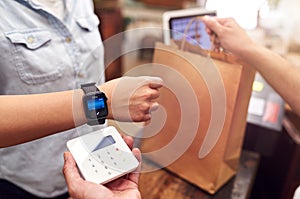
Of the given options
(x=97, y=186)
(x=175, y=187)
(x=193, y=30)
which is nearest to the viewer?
(x=97, y=186)

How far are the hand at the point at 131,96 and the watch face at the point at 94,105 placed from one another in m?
0.02

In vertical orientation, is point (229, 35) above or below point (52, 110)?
above

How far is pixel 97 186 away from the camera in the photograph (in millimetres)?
443

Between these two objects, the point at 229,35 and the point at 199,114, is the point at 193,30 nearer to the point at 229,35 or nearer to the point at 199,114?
the point at 229,35

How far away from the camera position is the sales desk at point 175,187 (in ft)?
2.17

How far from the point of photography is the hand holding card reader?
1.52ft

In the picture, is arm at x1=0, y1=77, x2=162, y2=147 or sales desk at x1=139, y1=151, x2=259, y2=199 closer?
arm at x1=0, y1=77, x2=162, y2=147

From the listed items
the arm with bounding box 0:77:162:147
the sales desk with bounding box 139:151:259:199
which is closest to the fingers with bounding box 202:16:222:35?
the arm with bounding box 0:77:162:147

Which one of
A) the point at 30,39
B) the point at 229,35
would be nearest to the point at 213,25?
the point at 229,35

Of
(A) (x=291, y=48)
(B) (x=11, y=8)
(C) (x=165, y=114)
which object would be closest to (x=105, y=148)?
(C) (x=165, y=114)

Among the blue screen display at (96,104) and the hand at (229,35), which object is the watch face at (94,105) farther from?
the hand at (229,35)

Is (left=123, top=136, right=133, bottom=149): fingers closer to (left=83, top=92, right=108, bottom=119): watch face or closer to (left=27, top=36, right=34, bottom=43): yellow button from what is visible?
(left=83, top=92, right=108, bottom=119): watch face

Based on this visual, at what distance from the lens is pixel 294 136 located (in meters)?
0.94

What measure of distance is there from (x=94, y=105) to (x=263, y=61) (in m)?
0.41
